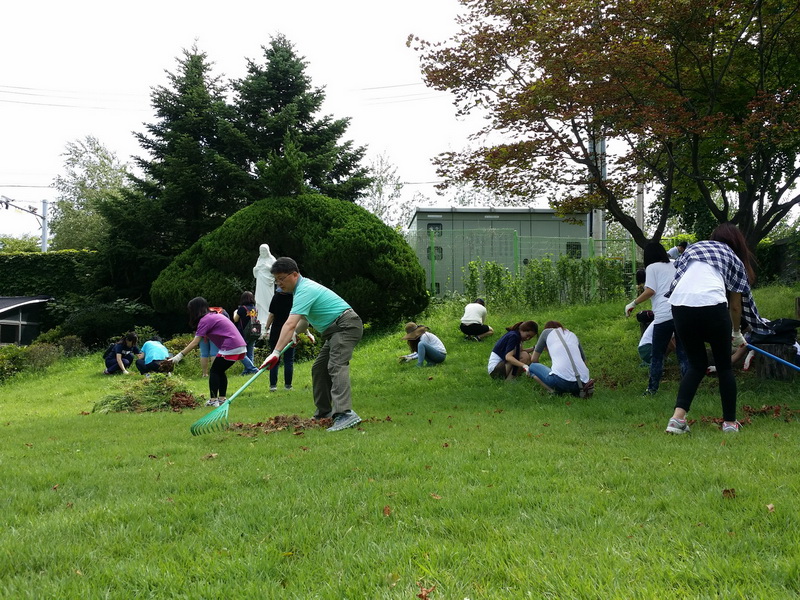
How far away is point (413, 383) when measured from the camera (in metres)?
10.5

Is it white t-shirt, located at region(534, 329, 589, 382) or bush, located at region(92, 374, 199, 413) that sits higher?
white t-shirt, located at region(534, 329, 589, 382)

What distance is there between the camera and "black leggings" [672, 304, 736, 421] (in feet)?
16.8

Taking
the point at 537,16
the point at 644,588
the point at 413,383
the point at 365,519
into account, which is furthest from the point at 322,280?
the point at 644,588

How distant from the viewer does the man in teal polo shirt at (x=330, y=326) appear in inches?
250

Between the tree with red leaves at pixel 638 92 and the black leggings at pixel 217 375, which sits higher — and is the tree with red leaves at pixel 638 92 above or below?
above

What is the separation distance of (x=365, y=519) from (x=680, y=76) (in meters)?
9.35

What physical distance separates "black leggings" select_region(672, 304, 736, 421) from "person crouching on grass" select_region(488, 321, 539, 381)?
12.2 ft

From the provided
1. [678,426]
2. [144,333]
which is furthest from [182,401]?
[144,333]

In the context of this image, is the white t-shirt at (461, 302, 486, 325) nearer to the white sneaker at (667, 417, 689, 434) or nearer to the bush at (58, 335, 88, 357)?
the white sneaker at (667, 417, 689, 434)

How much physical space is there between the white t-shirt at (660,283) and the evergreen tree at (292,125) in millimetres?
16775

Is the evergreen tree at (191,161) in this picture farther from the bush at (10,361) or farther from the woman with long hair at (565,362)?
the woman with long hair at (565,362)

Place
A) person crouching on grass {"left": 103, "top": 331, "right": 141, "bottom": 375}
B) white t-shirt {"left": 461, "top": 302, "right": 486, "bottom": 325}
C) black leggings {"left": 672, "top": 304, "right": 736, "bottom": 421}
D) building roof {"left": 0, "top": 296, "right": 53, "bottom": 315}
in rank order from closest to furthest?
black leggings {"left": 672, "top": 304, "right": 736, "bottom": 421}
white t-shirt {"left": 461, "top": 302, "right": 486, "bottom": 325}
person crouching on grass {"left": 103, "top": 331, "right": 141, "bottom": 375}
building roof {"left": 0, "top": 296, "right": 53, "bottom": 315}

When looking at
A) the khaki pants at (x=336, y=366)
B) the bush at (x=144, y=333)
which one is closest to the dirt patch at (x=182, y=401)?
the khaki pants at (x=336, y=366)

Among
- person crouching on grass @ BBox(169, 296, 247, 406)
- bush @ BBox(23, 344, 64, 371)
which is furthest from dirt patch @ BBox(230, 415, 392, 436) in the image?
bush @ BBox(23, 344, 64, 371)
